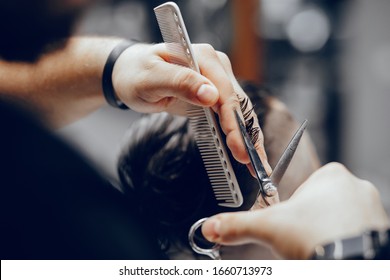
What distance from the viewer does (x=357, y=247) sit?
50 cm

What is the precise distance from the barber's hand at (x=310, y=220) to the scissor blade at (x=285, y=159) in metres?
0.08

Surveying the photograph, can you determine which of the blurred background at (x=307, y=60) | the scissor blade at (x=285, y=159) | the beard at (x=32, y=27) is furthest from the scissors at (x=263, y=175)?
the beard at (x=32, y=27)

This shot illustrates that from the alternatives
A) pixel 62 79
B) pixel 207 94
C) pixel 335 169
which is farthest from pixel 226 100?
pixel 62 79

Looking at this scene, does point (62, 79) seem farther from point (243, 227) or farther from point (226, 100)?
point (243, 227)

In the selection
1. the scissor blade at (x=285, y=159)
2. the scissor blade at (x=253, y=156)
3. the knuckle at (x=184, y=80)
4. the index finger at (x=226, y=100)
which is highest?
the knuckle at (x=184, y=80)

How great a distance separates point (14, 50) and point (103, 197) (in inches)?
11.0

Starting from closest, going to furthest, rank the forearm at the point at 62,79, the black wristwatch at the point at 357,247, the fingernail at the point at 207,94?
the black wristwatch at the point at 357,247
the fingernail at the point at 207,94
the forearm at the point at 62,79

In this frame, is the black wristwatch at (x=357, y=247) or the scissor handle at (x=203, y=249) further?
the scissor handle at (x=203, y=249)

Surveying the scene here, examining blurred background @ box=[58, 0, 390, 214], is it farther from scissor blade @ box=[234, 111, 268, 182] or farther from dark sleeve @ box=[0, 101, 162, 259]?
scissor blade @ box=[234, 111, 268, 182]

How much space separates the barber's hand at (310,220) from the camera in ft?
1.64

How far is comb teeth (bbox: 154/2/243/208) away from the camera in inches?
24.3

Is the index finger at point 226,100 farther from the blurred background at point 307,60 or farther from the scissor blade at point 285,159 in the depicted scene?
the blurred background at point 307,60

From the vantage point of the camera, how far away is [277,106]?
0.81 m

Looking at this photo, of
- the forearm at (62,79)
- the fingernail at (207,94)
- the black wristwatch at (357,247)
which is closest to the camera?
the black wristwatch at (357,247)
